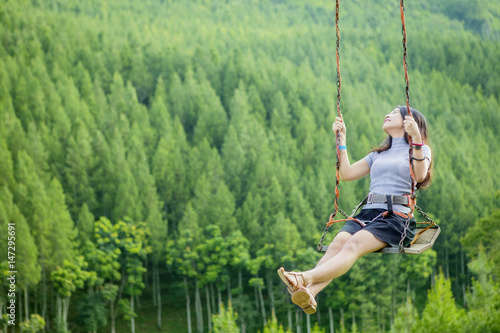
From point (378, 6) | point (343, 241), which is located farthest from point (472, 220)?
point (378, 6)

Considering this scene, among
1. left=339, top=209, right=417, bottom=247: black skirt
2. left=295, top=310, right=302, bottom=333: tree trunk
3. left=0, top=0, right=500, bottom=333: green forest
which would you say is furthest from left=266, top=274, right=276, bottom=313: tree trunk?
left=339, top=209, right=417, bottom=247: black skirt

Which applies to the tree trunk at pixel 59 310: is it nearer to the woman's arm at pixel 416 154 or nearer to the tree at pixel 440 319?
the tree at pixel 440 319

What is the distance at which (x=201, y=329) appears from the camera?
42500 mm

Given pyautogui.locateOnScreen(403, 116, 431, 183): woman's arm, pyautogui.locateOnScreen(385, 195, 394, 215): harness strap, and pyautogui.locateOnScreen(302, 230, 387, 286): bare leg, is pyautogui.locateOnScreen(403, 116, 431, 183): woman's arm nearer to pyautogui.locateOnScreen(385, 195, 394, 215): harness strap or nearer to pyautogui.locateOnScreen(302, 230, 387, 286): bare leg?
pyautogui.locateOnScreen(385, 195, 394, 215): harness strap

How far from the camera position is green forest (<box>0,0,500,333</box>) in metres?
40.5

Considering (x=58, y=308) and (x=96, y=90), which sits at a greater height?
(x=96, y=90)

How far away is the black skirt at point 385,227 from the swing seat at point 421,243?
69 mm

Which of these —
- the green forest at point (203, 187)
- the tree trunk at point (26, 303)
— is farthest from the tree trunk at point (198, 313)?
the tree trunk at point (26, 303)

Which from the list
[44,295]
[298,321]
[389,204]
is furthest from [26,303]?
[389,204]

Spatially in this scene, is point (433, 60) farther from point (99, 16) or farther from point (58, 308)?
point (58, 308)

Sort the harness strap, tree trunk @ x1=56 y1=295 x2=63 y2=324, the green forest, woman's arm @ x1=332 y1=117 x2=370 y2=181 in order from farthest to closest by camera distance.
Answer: the green forest, tree trunk @ x1=56 y1=295 x2=63 y2=324, woman's arm @ x1=332 y1=117 x2=370 y2=181, the harness strap

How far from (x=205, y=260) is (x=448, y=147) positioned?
34239 mm

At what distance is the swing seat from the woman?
2.9 inches

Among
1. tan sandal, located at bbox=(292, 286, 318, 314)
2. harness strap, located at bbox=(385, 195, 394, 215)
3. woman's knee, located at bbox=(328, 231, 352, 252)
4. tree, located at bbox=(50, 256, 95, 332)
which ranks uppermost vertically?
tree, located at bbox=(50, 256, 95, 332)
